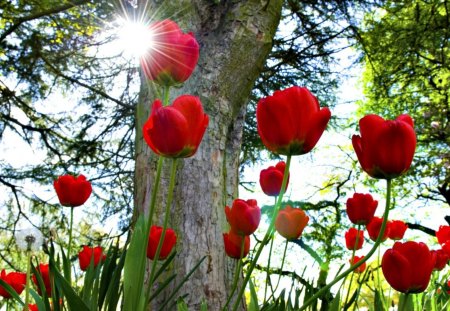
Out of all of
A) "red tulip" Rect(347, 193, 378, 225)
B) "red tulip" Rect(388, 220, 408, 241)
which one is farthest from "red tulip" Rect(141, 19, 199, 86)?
"red tulip" Rect(388, 220, 408, 241)

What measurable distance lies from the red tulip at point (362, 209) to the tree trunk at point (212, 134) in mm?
747

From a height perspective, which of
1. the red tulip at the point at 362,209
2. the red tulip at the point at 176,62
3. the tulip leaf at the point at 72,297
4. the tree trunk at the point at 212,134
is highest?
the tree trunk at the point at 212,134

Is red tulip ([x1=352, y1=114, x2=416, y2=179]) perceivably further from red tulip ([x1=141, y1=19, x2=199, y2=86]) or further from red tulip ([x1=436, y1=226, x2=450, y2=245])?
red tulip ([x1=436, y1=226, x2=450, y2=245])

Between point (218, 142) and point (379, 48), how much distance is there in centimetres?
522

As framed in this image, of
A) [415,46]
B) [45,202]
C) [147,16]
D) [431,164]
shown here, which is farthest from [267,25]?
[431,164]

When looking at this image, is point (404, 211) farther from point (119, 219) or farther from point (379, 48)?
point (119, 219)

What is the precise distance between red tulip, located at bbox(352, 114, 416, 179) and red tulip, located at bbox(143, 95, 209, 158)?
0.77 ft

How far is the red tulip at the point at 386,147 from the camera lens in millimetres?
671

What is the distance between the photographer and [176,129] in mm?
676

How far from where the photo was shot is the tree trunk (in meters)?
1.90

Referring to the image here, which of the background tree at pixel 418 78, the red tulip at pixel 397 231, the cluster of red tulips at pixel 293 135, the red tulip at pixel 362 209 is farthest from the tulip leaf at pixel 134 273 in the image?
Answer: the background tree at pixel 418 78

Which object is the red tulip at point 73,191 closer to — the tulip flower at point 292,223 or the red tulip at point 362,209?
the tulip flower at point 292,223

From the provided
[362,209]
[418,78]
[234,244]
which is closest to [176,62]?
[234,244]

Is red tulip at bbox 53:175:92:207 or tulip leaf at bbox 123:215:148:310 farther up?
red tulip at bbox 53:175:92:207
